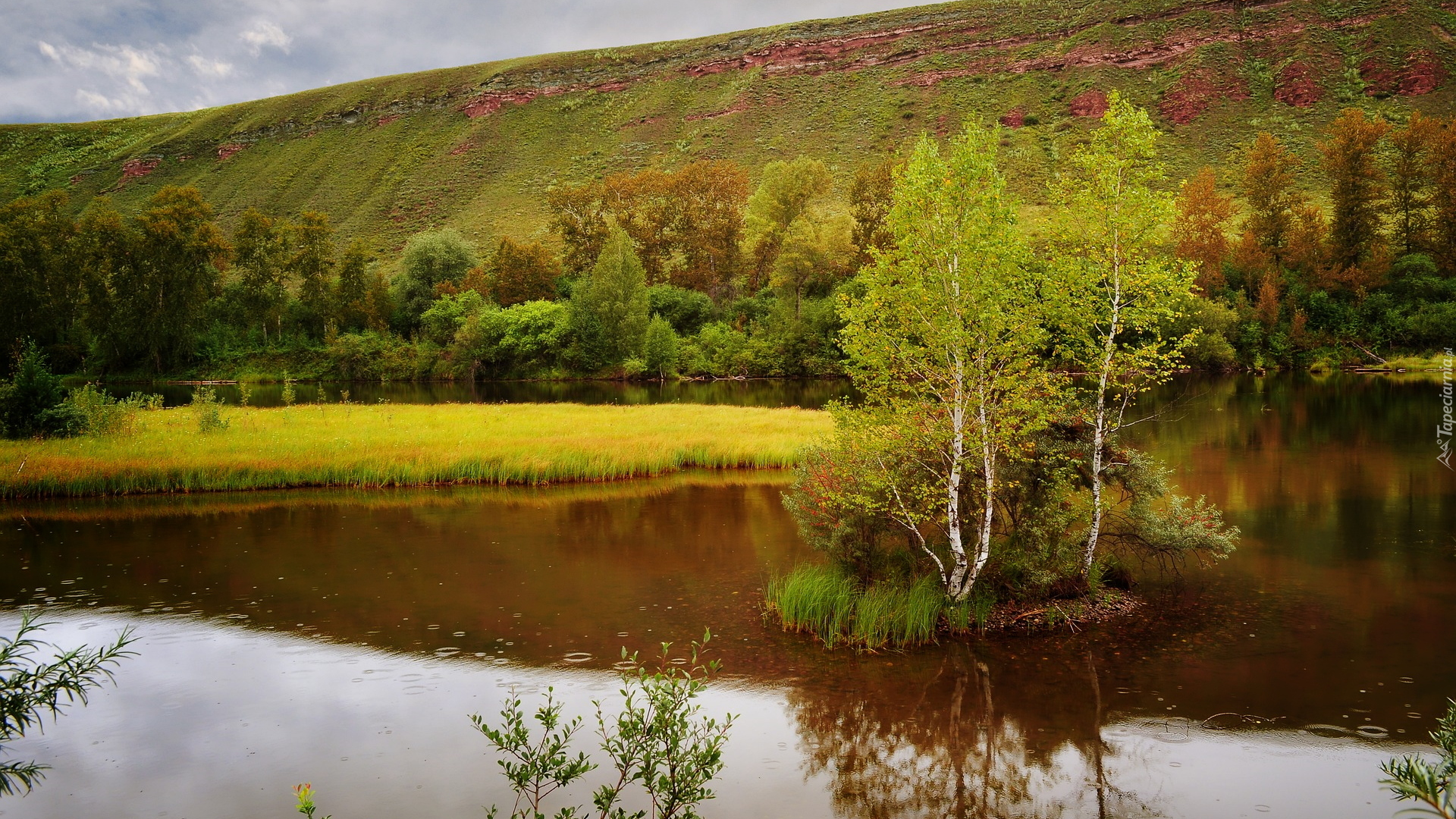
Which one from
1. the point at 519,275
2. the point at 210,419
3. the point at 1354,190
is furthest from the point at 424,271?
the point at 1354,190

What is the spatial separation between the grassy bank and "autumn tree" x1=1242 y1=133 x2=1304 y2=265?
5154cm

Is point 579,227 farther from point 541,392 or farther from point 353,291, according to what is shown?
point 541,392

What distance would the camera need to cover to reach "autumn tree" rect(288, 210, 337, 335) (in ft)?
271

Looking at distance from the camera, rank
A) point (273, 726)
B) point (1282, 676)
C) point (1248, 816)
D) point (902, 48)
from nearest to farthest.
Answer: point (1248, 816)
point (273, 726)
point (1282, 676)
point (902, 48)

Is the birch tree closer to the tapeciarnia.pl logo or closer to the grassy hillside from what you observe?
the tapeciarnia.pl logo

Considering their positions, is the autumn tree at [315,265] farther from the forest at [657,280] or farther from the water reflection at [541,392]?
the water reflection at [541,392]

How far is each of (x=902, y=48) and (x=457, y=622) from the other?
491 ft

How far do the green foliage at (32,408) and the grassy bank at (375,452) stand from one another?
3.90 ft

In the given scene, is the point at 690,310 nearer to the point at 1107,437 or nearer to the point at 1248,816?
the point at 1107,437

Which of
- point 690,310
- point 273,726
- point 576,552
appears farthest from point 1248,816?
point 690,310

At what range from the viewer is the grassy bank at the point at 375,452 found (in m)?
26.2

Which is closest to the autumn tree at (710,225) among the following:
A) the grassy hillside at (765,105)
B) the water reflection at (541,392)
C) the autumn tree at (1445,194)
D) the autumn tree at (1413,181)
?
the water reflection at (541,392)

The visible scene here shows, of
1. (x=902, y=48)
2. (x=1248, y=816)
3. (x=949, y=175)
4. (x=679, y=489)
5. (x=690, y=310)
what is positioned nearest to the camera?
(x=1248, y=816)

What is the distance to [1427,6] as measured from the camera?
4254 inches
